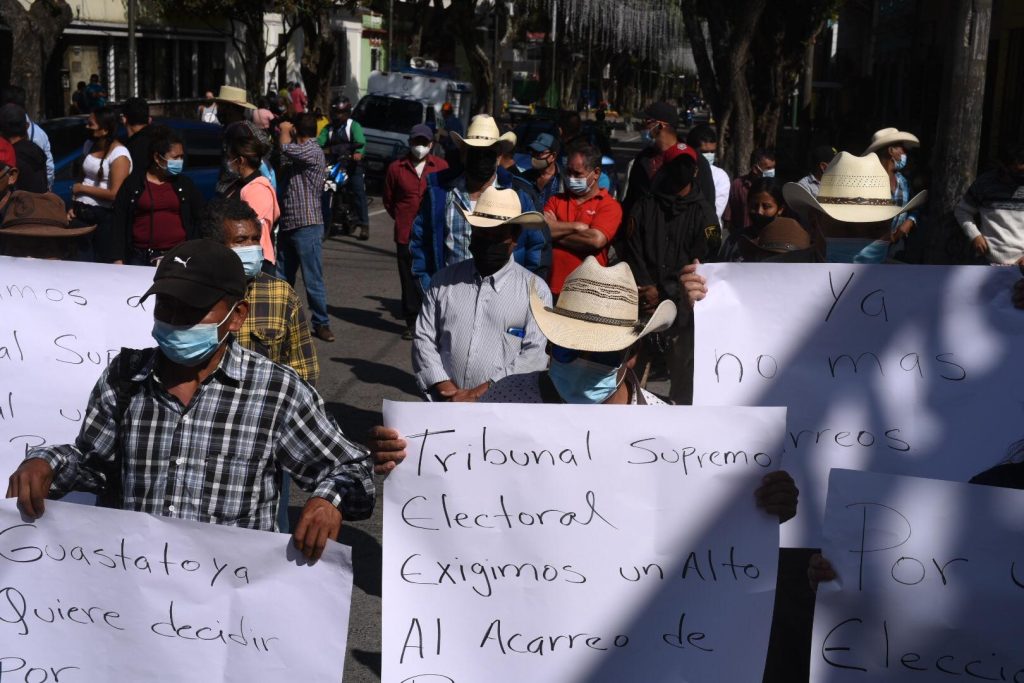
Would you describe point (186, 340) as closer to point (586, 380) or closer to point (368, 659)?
point (586, 380)

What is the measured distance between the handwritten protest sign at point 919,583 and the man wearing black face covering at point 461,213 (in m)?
3.66

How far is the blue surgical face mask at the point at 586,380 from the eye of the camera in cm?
353

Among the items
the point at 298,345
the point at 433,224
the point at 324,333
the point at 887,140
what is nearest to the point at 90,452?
the point at 298,345

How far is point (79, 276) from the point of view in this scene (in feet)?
14.9

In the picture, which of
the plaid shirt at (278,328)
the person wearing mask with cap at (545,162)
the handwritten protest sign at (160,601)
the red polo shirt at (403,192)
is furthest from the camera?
the red polo shirt at (403,192)

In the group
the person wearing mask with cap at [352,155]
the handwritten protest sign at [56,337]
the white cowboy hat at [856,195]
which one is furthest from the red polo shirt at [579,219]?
the person wearing mask with cap at [352,155]

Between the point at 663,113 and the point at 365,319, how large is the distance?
4.06 metres

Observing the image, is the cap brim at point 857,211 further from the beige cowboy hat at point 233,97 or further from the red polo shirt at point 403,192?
the beige cowboy hat at point 233,97

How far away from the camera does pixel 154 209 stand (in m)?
7.68

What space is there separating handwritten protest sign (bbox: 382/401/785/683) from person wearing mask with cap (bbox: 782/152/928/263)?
7.00 ft

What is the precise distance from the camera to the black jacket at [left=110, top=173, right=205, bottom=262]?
7.68m

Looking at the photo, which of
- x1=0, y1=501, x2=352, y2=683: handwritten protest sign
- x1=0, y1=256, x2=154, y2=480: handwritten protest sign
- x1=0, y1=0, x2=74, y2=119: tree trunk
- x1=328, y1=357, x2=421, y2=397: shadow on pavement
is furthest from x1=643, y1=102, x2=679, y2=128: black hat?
x1=0, y1=0, x2=74, y2=119: tree trunk

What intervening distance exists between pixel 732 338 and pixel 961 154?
6.38m

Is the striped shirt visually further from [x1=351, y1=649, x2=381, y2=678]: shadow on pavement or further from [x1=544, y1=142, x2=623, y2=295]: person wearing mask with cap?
[x1=544, y1=142, x2=623, y2=295]: person wearing mask with cap
